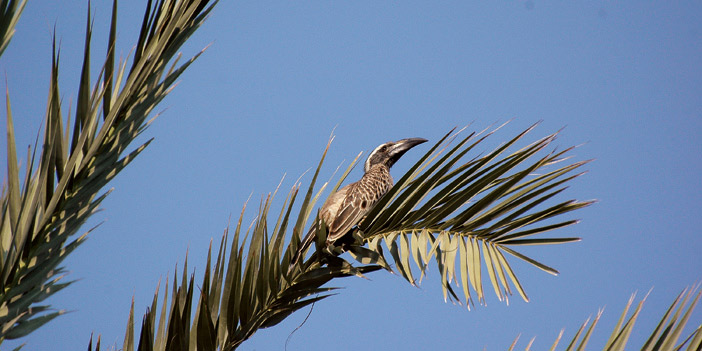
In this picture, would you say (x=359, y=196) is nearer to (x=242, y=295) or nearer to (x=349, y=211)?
(x=349, y=211)

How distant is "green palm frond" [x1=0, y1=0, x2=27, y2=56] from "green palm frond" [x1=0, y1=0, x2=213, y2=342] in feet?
0.05

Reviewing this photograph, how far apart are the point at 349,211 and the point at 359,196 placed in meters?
0.55

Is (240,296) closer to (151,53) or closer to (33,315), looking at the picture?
(33,315)

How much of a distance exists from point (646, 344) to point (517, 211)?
1.02 meters

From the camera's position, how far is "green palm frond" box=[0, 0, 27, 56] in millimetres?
2254

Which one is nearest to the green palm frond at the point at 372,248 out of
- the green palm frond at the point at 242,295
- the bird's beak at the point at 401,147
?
the green palm frond at the point at 242,295

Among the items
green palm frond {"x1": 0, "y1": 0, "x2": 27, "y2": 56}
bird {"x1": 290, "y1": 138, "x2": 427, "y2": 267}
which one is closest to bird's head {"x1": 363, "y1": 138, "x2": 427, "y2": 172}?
bird {"x1": 290, "y1": 138, "x2": 427, "y2": 267}

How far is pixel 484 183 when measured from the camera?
349 cm

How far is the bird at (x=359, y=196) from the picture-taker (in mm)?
4039

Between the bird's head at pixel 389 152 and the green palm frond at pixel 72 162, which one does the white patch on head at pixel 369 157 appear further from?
the green palm frond at pixel 72 162

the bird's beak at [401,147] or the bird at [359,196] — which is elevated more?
the bird's beak at [401,147]

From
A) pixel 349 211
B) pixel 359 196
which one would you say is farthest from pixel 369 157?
pixel 349 211

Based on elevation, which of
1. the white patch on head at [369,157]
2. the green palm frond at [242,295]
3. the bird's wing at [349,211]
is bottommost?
the green palm frond at [242,295]

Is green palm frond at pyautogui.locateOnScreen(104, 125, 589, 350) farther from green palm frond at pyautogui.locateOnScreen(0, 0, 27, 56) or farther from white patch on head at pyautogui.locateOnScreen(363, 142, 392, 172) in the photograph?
white patch on head at pyautogui.locateOnScreen(363, 142, 392, 172)
